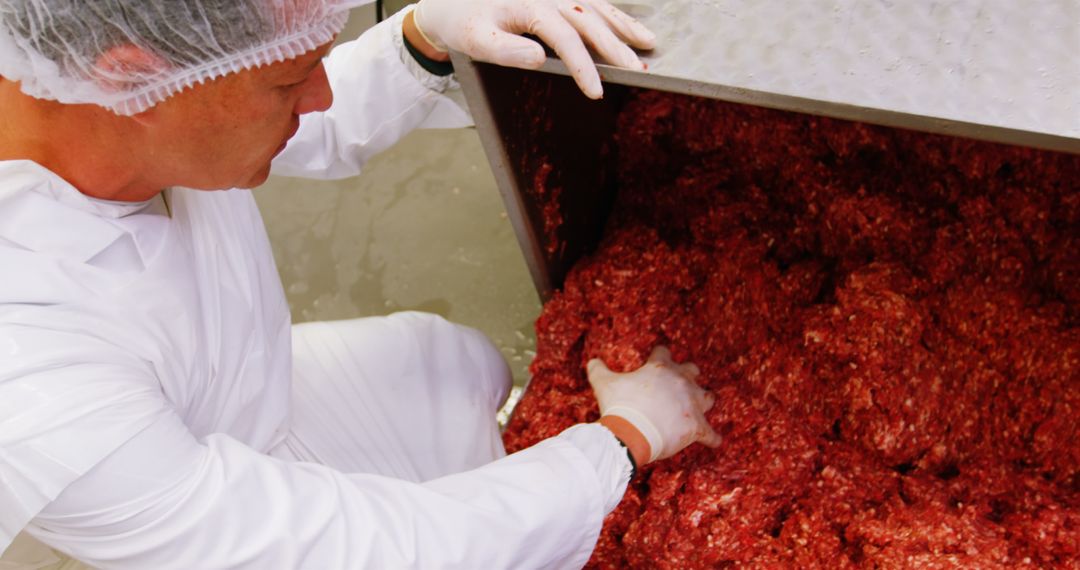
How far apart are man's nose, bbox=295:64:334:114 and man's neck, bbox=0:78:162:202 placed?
217 millimetres

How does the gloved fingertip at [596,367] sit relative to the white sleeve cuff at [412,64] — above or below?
below

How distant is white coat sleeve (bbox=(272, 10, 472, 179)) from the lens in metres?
1.57

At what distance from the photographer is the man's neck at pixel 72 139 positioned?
1.10m

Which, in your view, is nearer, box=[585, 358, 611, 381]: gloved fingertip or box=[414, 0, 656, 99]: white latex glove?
box=[414, 0, 656, 99]: white latex glove

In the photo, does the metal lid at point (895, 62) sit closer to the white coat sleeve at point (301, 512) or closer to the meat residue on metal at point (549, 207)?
the meat residue on metal at point (549, 207)

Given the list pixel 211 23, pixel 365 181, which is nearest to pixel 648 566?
pixel 211 23

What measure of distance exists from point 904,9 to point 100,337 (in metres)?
1.19

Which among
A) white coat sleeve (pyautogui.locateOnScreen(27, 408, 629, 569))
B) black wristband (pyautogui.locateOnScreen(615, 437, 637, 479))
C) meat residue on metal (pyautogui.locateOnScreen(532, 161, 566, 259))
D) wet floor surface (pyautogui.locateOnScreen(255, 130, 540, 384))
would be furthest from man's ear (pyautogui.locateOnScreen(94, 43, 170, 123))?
wet floor surface (pyautogui.locateOnScreen(255, 130, 540, 384))

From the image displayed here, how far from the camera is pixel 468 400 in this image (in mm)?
1938

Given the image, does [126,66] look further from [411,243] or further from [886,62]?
[411,243]

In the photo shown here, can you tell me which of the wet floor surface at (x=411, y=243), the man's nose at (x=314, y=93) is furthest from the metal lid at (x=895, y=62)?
the wet floor surface at (x=411, y=243)

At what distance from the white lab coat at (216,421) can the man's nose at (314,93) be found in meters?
0.30

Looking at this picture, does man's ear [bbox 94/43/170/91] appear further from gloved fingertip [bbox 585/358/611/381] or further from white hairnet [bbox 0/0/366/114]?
gloved fingertip [bbox 585/358/611/381]

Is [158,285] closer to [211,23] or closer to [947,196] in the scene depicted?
[211,23]
